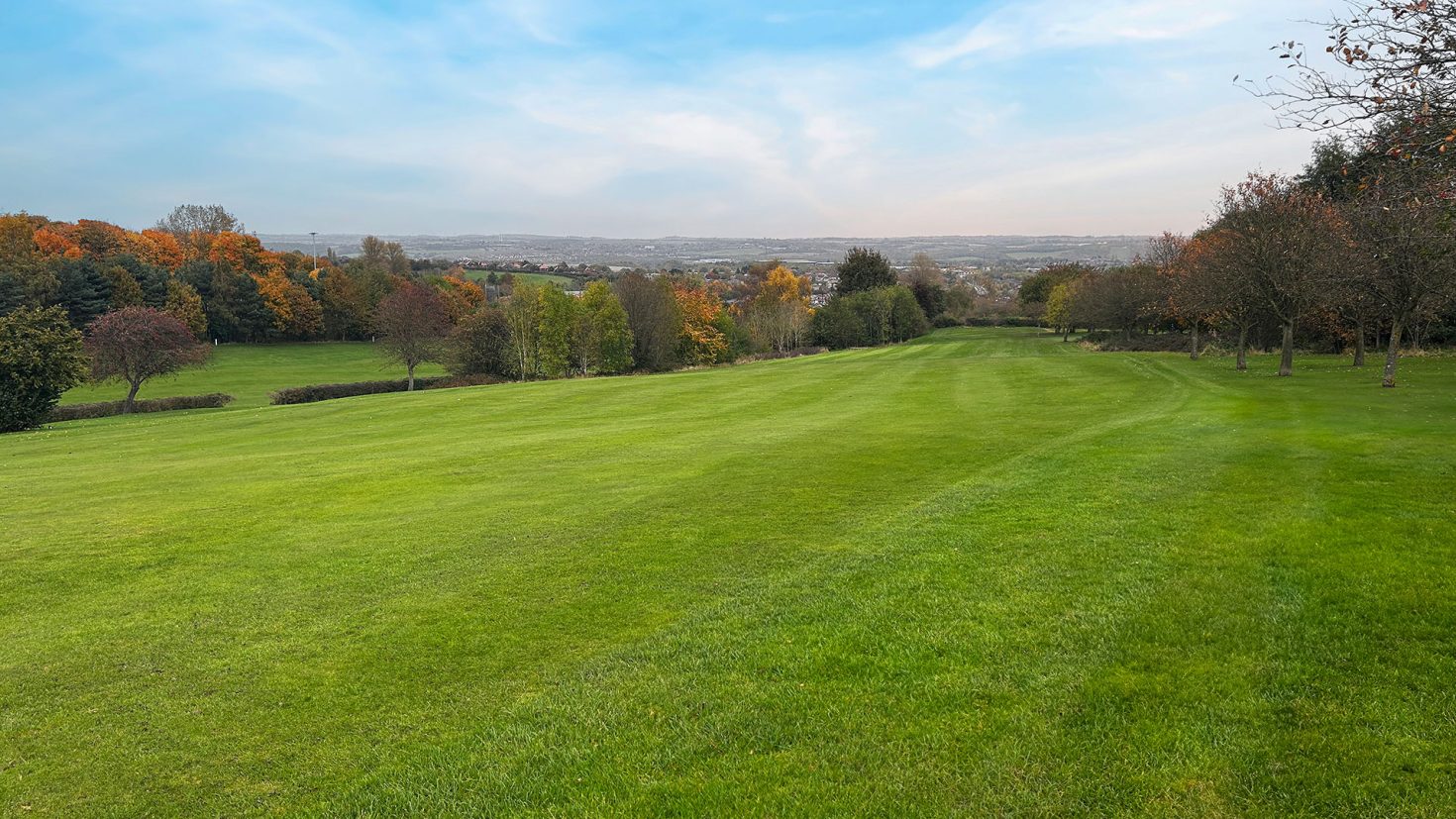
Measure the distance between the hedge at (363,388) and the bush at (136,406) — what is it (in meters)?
3.81

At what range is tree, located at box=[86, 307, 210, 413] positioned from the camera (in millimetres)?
44969

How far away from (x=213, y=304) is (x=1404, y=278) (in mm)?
97651

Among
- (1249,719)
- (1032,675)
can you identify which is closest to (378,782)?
(1032,675)

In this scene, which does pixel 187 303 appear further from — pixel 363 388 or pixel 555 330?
pixel 555 330

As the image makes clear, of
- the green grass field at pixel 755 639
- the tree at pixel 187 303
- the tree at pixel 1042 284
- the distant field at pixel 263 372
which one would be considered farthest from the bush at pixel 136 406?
the tree at pixel 1042 284

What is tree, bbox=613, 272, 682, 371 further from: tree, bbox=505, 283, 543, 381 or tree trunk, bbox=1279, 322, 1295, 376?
tree trunk, bbox=1279, 322, 1295, 376

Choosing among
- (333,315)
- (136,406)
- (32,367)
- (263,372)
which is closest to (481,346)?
(263,372)

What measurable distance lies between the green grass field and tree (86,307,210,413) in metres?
38.1

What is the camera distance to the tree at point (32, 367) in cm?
3256

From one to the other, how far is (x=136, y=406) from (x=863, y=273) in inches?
3577

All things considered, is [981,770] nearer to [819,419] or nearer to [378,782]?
[378,782]

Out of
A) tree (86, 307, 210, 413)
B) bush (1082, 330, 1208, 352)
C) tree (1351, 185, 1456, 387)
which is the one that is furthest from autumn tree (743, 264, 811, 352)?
tree (1351, 185, 1456, 387)

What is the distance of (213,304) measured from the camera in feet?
269

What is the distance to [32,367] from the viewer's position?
33219mm
